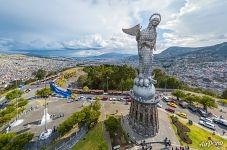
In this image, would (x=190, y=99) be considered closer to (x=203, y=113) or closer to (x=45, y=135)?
(x=203, y=113)

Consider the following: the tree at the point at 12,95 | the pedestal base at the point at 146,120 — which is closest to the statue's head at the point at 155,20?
the pedestal base at the point at 146,120

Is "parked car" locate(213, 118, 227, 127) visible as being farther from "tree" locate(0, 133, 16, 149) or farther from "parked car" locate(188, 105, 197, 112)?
"tree" locate(0, 133, 16, 149)

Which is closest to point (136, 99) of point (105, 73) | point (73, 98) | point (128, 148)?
point (128, 148)

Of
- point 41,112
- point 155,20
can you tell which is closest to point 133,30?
point 155,20

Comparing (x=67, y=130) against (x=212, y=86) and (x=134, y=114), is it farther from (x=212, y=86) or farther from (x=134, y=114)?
(x=212, y=86)

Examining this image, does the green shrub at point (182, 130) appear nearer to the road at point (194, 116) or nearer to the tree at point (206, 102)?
A: the road at point (194, 116)

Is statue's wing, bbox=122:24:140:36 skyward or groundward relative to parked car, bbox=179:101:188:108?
skyward

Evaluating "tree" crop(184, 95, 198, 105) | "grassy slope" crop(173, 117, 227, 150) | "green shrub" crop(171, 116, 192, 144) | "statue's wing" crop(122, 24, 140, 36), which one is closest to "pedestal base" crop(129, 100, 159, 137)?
"green shrub" crop(171, 116, 192, 144)

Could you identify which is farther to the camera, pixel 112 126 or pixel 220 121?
pixel 220 121

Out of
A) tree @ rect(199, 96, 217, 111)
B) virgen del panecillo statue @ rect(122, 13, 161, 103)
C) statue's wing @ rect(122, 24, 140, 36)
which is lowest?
tree @ rect(199, 96, 217, 111)
